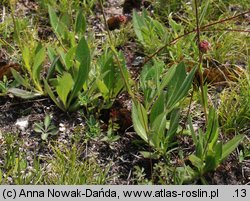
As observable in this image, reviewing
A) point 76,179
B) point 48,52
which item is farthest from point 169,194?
point 48,52

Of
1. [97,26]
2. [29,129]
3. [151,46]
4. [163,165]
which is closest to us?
[163,165]

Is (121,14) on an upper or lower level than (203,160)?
upper

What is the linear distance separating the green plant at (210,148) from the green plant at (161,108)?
0.13 m

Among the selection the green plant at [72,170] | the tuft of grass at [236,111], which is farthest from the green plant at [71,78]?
the tuft of grass at [236,111]

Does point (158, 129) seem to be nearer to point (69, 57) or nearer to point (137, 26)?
point (69, 57)

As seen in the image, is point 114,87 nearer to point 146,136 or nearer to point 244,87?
point 146,136

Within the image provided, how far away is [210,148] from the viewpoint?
89.9 inches

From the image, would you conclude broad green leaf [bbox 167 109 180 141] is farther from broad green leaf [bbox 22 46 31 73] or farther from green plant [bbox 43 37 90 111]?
broad green leaf [bbox 22 46 31 73]

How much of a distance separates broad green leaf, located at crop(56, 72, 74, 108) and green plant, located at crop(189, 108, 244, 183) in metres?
0.56

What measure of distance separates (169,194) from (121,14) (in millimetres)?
1358

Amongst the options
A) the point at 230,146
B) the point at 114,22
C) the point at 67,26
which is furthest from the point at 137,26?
the point at 230,146

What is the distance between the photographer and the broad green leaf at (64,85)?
2467mm

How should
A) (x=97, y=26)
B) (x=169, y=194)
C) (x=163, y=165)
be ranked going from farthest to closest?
(x=97, y=26) < (x=163, y=165) < (x=169, y=194)

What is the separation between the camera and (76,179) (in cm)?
221
